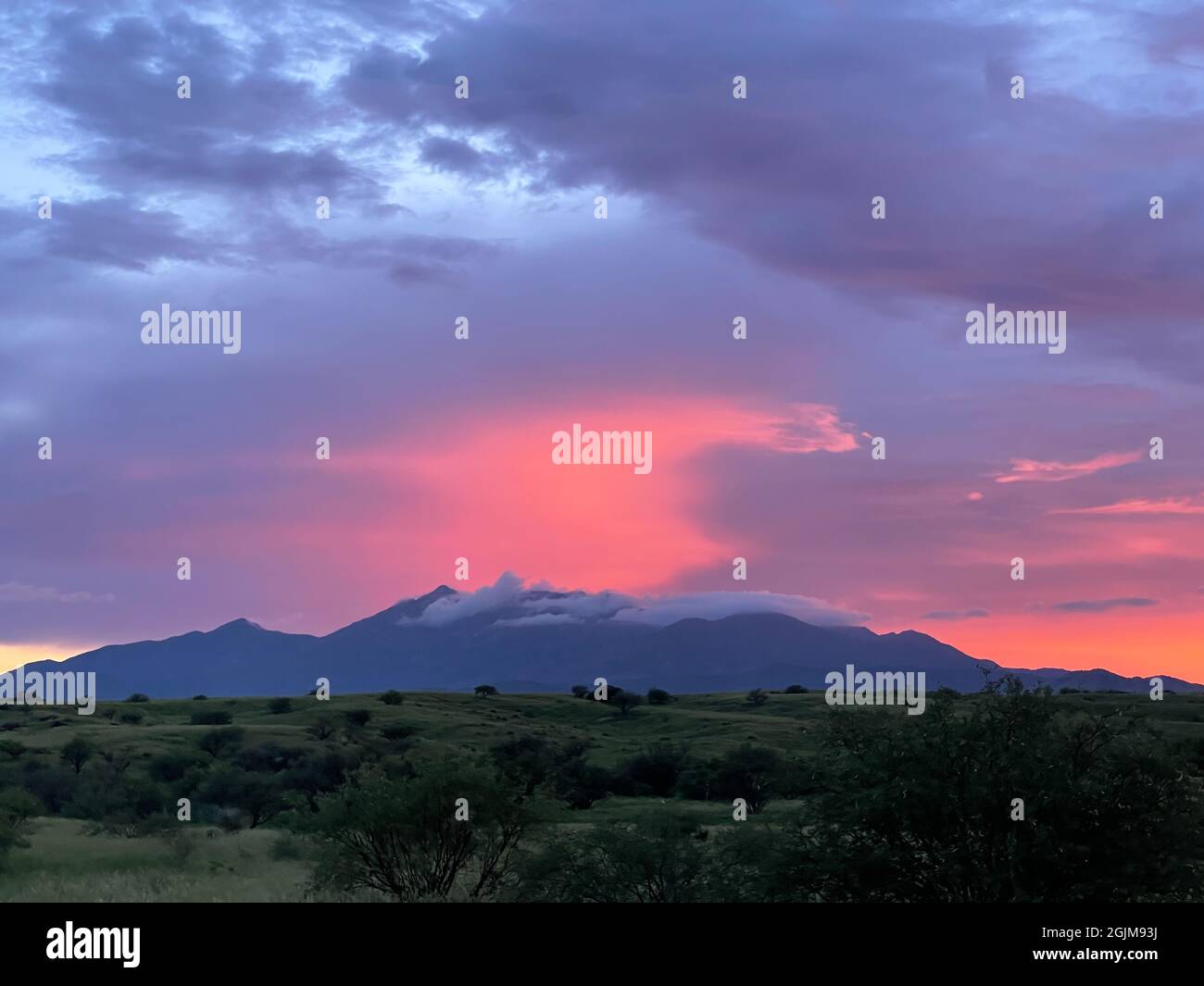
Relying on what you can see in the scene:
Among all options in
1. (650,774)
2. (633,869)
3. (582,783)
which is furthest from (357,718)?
(633,869)

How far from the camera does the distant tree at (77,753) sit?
7103 centimetres

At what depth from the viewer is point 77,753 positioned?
7194 centimetres

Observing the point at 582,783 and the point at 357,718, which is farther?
the point at 357,718

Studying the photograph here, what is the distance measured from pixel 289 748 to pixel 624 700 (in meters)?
56.5

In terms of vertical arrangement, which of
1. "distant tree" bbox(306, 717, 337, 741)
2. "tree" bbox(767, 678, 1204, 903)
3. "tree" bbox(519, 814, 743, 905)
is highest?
"tree" bbox(767, 678, 1204, 903)

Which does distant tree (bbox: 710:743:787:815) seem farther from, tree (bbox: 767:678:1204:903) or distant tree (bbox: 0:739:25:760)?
tree (bbox: 767:678:1204:903)

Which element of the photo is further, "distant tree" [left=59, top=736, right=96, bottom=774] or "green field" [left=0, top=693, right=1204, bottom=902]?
"distant tree" [left=59, top=736, right=96, bottom=774]

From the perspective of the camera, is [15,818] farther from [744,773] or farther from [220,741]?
[220,741]

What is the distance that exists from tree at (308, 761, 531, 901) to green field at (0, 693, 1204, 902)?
2.77 feet

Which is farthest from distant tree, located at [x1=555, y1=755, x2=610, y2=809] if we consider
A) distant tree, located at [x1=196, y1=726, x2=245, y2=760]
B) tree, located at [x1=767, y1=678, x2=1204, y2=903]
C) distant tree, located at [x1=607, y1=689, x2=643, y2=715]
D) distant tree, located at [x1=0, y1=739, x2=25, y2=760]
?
distant tree, located at [x1=607, y1=689, x2=643, y2=715]

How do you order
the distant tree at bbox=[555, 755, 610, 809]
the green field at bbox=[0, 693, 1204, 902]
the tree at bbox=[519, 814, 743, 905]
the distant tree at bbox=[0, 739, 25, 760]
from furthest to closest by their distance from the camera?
1. the distant tree at bbox=[0, 739, 25, 760]
2. the distant tree at bbox=[555, 755, 610, 809]
3. the green field at bbox=[0, 693, 1204, 902]
4. the tree at bbox=[519, 814, 743, 905]

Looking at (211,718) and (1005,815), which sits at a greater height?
(1005,815)

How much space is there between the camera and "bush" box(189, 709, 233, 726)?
103 metres
